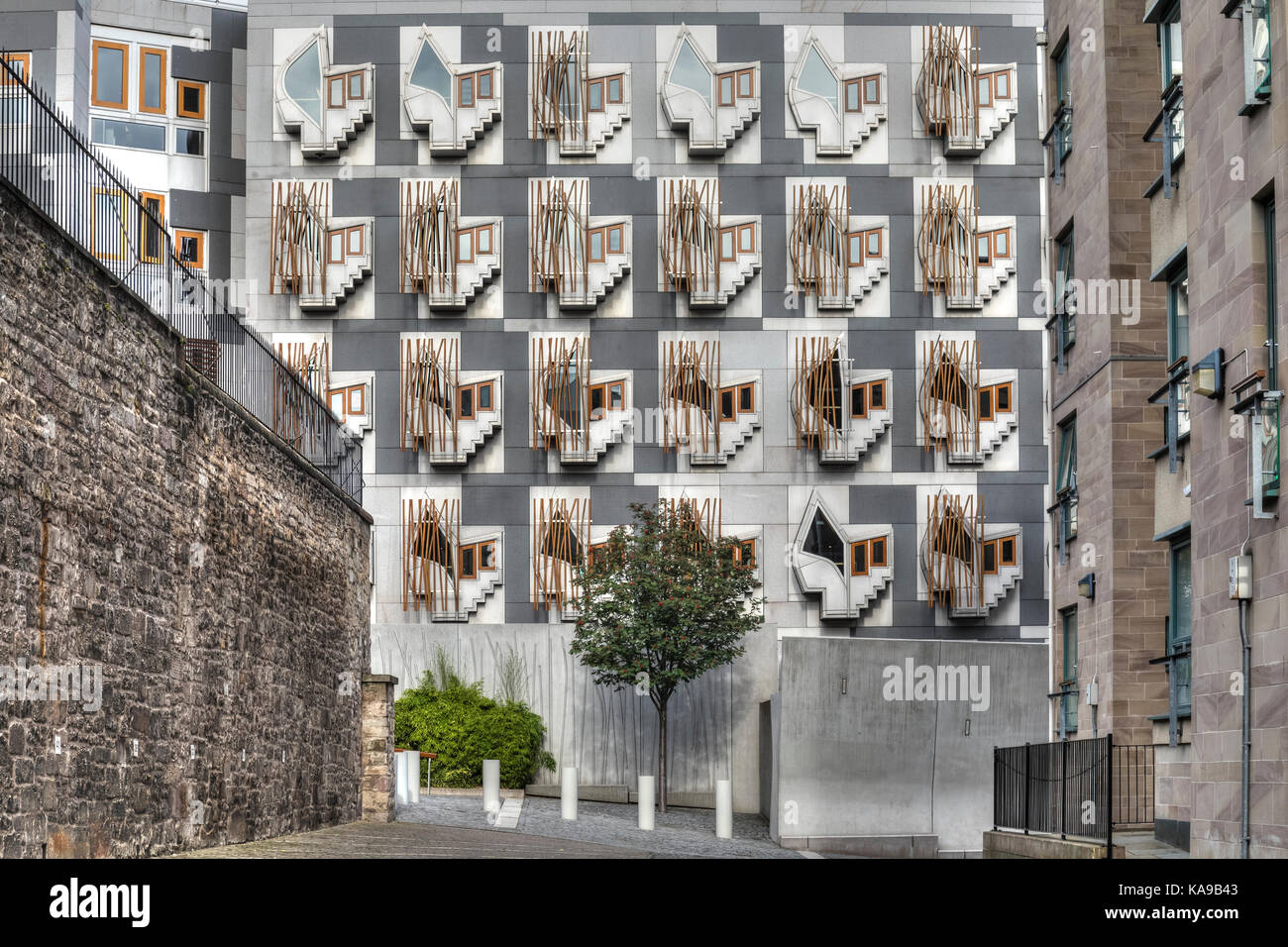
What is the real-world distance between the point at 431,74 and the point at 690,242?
755cm

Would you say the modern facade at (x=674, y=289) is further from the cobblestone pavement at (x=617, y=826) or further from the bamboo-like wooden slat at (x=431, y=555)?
the cobblestone pavement at (x=617, y=826)

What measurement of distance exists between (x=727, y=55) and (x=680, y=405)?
8743 millimetres

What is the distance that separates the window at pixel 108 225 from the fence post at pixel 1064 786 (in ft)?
37.2

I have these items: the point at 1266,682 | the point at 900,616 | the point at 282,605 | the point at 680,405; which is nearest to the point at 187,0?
the point at 680,405

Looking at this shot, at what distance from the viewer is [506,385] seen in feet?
129

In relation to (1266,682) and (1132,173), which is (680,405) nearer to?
(1132,173)

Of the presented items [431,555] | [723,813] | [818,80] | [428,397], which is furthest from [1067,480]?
[818,80]

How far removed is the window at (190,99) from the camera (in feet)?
137

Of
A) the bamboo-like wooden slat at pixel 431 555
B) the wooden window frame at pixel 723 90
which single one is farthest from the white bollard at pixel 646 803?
the wooden window frame at pixel 723 90

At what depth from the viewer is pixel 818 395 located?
3900cm

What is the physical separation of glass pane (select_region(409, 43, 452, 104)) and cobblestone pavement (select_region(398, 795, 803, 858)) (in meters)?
17.1
